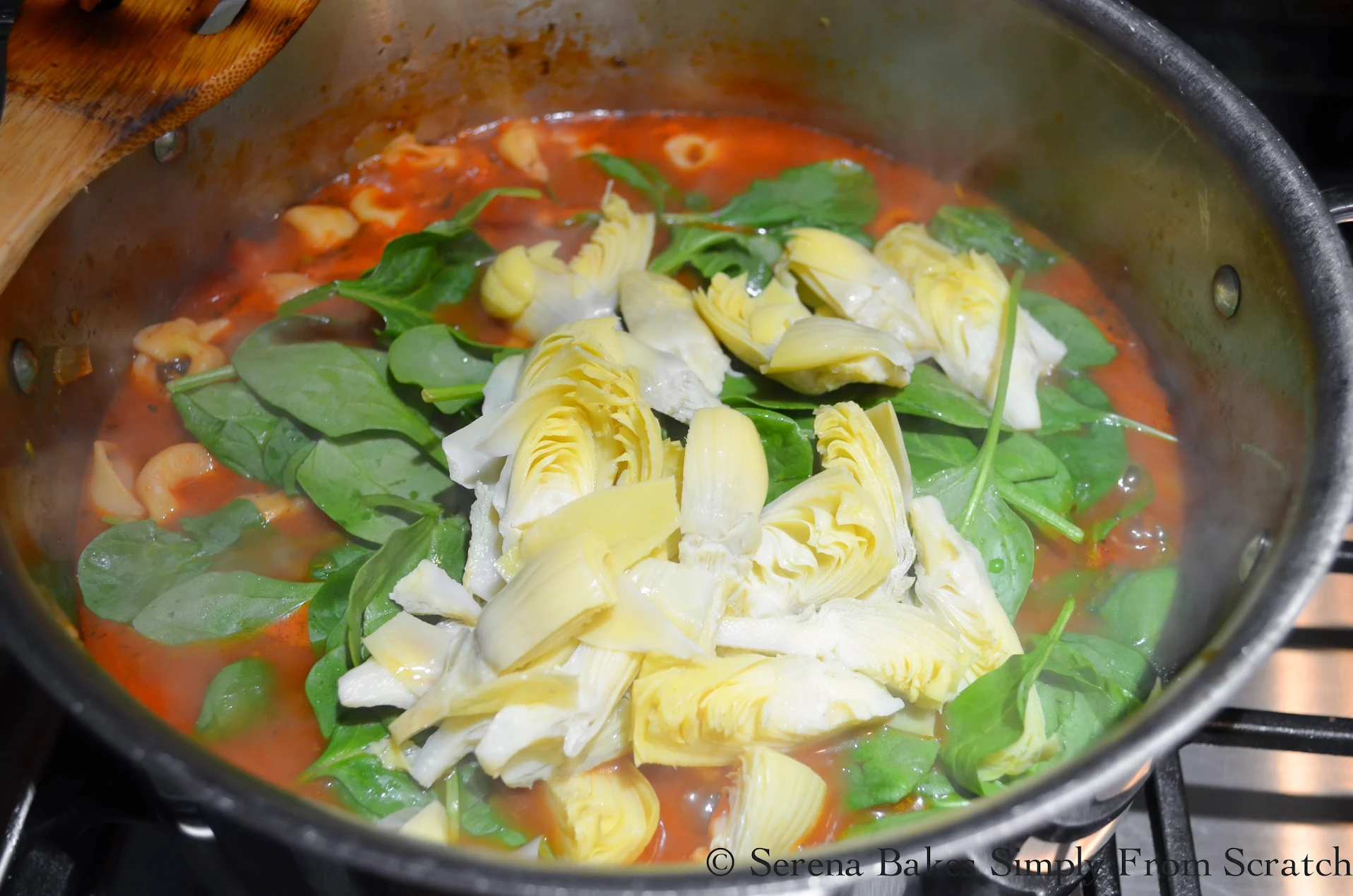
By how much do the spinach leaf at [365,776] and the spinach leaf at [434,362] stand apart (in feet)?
1.85

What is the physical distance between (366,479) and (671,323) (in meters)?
0.57

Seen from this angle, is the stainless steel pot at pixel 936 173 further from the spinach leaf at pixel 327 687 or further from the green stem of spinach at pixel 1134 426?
the spinach leaf at pixel 327 687

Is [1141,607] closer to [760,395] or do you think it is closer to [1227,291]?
[1227,291]

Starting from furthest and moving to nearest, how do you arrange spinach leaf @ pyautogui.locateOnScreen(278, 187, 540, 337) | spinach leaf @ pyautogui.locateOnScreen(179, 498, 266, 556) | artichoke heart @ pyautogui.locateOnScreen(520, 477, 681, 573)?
spinach leaf @ pyautogui.locateOnScreen(278, 187, 540, 337) < spinach leaf @ pyautogui.locateOnScreen(179, 498, 266, 556) < artichoke heart @ pyautogui.locateOnScreen(520, 477, 681, 573)

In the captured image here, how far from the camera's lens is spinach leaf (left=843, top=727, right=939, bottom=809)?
141cm

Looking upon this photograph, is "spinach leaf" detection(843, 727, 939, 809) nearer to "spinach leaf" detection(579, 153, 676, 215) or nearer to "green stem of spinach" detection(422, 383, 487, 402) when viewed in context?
"green stem of spinach" detection(422, 383, 487, 402)

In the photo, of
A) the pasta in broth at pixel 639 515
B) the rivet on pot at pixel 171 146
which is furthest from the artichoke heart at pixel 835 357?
the rivet on pot at pixel 171 146

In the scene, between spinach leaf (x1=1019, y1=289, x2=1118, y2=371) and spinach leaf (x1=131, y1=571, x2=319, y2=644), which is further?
spinach leaf (x1=1019, y1=289, x2=1118, y2=371)

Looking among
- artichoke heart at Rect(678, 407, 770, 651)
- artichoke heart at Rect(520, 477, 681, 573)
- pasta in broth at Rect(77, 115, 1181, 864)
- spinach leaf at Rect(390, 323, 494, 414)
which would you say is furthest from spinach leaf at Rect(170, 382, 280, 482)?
artichoke heart at Rect(678, 407, 770, 651)

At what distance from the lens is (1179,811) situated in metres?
1.51

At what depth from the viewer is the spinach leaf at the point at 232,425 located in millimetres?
1799

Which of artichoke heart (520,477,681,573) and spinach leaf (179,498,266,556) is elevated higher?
artichoke heart (520,477,681,573)

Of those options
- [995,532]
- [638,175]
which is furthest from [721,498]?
[638,175]

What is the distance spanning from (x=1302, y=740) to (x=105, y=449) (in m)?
1.97
